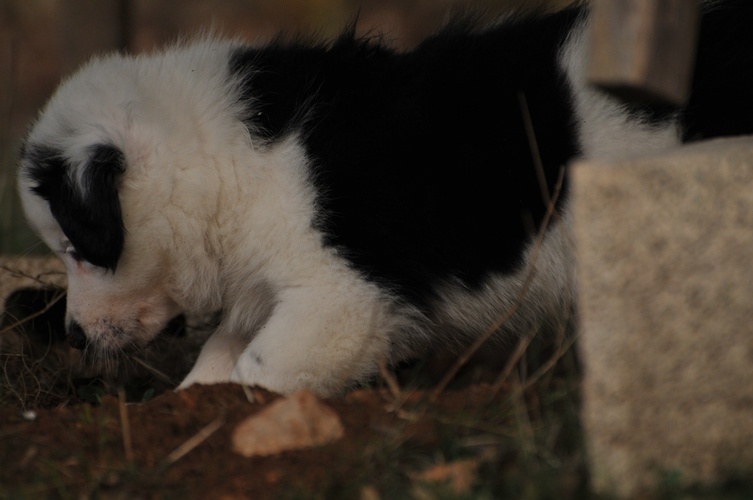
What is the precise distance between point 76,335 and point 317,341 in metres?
0.96

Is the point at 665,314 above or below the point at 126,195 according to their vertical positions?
above

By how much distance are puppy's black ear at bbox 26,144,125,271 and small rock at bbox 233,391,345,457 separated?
975 mm

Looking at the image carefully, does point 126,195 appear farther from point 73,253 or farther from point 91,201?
point 73,253

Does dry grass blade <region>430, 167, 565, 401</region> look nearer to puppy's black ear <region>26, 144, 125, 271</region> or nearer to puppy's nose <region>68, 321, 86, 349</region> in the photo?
puppy's black ear <region>26, 144, 125, 271</region>

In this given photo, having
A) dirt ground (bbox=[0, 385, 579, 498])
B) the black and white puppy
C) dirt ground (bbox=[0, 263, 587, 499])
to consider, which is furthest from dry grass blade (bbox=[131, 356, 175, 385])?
dirt ground (bbox=[0, 385, 579, 498])

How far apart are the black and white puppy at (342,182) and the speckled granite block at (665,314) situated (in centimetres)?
105

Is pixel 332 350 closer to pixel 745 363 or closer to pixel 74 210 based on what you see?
pixel 74 210

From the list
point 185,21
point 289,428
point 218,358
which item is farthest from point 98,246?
point 185,21

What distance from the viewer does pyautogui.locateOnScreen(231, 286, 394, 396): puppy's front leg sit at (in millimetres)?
3006

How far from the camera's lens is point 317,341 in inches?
119

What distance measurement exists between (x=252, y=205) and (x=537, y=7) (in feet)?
4.45

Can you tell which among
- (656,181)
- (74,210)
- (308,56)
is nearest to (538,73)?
(308,56)

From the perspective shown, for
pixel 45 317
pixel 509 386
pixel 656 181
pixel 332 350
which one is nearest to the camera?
pixel 656 181

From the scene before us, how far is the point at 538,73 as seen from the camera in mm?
3164
